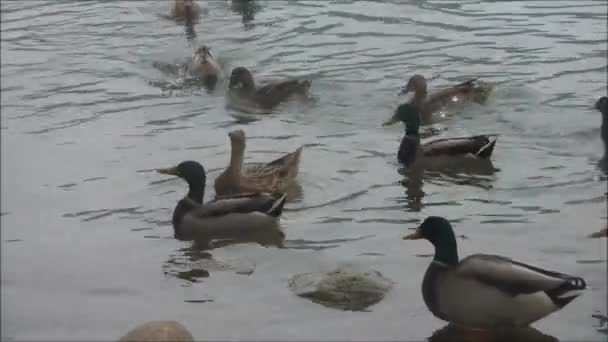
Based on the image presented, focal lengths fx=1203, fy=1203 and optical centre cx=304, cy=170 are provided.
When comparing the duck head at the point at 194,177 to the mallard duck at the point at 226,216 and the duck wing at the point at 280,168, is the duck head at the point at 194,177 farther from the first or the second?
the duck wing at the point at 280,168

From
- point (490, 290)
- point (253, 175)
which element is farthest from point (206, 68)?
point (490, 290)

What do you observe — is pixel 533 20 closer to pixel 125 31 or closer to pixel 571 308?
pixel 125 31

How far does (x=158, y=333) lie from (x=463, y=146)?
18.9ft

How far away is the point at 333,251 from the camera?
1129cm

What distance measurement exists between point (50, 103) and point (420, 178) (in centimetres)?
626

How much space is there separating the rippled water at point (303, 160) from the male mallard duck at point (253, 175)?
0.30 meters

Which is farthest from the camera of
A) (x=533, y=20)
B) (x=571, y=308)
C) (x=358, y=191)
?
→ (x=533, y=20)

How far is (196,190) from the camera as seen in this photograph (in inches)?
483

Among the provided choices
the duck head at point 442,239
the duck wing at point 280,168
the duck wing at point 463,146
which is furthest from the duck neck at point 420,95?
the duck head at point 442,239

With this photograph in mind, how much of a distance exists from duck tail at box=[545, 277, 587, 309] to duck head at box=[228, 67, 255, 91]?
29.6 feet

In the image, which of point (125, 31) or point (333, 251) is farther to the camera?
point (125, 31)

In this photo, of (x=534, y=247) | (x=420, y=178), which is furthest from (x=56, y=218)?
(x=534, y=247)

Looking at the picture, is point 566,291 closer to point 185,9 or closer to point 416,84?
point 416,84

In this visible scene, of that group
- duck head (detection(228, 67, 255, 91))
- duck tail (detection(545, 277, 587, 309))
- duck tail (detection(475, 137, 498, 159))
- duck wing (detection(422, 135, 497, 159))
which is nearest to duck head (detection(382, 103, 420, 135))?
duck wing (detection(422, 135, 497, 159))
